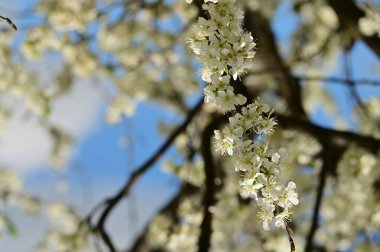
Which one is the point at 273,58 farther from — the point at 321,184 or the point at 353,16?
the point at 321,184

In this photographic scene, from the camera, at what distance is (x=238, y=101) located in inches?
78.7

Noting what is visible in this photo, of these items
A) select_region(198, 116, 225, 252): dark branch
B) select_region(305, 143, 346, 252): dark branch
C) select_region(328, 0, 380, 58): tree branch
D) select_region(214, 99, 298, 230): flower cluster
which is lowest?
select_region(305, 143, 346, 252): dark branch

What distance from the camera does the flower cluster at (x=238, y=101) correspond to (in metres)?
1.96

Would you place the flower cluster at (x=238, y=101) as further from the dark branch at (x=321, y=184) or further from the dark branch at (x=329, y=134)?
the dark branch at (x=329, y=134)

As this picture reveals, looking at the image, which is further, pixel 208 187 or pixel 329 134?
pixel 329 134

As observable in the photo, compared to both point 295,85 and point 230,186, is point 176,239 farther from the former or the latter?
point 295,85

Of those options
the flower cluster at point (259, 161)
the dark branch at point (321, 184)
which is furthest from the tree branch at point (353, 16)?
the flower cluster at point (259, 161)

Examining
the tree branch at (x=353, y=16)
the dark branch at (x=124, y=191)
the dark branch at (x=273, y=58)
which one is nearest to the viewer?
the tree branch at (x=353, y=16)

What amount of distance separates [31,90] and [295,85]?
8.45 feet

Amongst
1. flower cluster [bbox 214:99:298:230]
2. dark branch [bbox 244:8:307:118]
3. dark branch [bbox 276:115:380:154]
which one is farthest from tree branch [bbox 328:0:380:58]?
flower cluster [bbox 214:99:298:230]

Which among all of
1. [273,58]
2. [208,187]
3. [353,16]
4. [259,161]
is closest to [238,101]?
[259,161]

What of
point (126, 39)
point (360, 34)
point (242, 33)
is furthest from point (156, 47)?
point (242, 33)

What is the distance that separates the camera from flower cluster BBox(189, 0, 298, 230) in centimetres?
196

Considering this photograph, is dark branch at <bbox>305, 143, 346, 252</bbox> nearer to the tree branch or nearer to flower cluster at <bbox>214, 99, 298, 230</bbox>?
the tree branch
